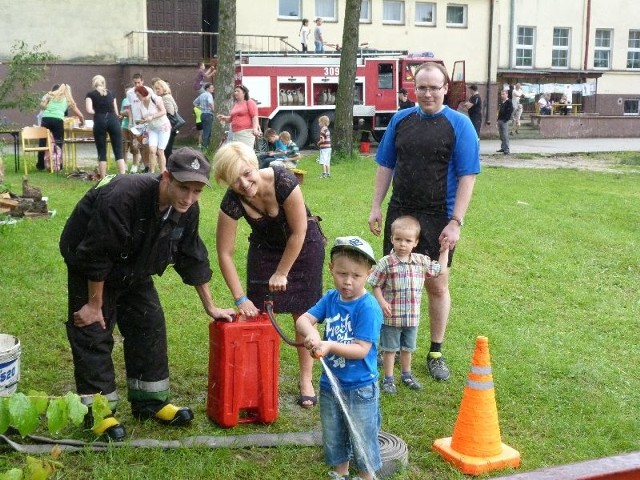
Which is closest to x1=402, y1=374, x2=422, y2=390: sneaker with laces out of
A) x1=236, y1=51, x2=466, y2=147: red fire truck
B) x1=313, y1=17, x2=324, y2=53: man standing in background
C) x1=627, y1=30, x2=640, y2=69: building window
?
x1=236, y1=51, x2=466, y2=147: red fire truck

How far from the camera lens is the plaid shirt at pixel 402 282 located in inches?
212

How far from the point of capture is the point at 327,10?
29125 mm

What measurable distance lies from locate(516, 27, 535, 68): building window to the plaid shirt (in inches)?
1218

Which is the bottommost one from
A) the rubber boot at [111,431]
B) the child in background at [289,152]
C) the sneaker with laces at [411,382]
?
the sneaker with laces at [411,382]

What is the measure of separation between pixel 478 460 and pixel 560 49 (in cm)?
3358

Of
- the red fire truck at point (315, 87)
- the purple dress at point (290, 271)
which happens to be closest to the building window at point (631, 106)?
the red fire truck at point (315, 87)

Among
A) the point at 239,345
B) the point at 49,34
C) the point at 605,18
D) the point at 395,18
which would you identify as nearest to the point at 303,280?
the point at 239,345

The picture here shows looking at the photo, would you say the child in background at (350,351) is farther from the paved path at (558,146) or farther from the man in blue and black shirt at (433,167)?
the paved path at (558,146)

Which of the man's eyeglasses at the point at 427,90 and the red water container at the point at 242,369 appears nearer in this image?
the red water container at the point at 242,369

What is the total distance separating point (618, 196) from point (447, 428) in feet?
35.4

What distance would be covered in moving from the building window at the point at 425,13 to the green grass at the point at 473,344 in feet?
65.8

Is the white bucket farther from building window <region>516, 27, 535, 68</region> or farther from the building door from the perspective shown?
building window <region>516, 27, 535, 68</region>

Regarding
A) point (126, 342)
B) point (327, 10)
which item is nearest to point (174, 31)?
point (327, 10)

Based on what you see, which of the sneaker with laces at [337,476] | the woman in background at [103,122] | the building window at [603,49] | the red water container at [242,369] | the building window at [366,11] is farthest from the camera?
the building window at [603,49]
